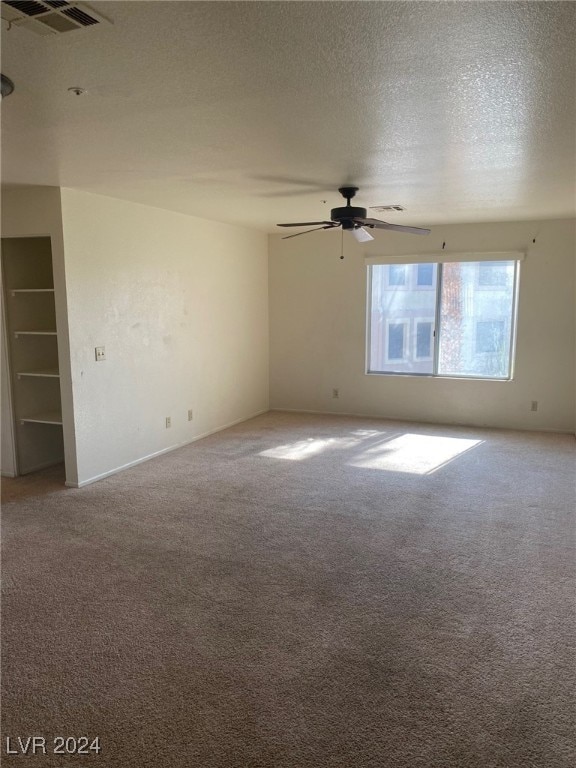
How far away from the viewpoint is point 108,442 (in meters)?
4.82

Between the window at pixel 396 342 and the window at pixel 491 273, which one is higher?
the window at pixel 491 273

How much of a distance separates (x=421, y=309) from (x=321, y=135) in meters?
4.33

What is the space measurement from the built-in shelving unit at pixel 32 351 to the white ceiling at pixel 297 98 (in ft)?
3.71

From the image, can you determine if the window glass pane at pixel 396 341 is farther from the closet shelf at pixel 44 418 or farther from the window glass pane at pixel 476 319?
the closet shelf at pixel 44 418

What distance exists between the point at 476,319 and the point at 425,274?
85 centimetres

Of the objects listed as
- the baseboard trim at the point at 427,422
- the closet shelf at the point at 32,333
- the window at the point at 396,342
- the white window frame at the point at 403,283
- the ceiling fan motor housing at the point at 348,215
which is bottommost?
the baseboard trim at the point at 427,422

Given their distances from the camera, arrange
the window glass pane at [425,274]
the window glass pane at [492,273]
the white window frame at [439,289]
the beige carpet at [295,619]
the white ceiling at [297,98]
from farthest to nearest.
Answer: the window glass pane at [425,274] < the window glass pane at [492,273] < the white window frame at [439,289] < the beige carpet at [295,619] < the white ceiling at [297,98]

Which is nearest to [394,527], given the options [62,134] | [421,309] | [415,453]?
[415,453]

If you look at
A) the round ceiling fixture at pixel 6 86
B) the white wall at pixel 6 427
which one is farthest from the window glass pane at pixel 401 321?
the round ceiling fixture at pixel 6 86

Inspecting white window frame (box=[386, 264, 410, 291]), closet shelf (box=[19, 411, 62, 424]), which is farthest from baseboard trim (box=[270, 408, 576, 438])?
closet shelf (box=[19, 411, 62, 424])

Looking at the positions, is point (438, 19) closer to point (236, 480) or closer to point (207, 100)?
point (207, 100)

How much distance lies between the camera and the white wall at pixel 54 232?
4219 mm

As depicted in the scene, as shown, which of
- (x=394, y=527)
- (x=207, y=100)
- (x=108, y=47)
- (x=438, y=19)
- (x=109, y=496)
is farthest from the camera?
(x=109, y=496)

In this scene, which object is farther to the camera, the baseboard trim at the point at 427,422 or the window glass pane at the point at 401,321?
the window glass pane at the point at 401,321
